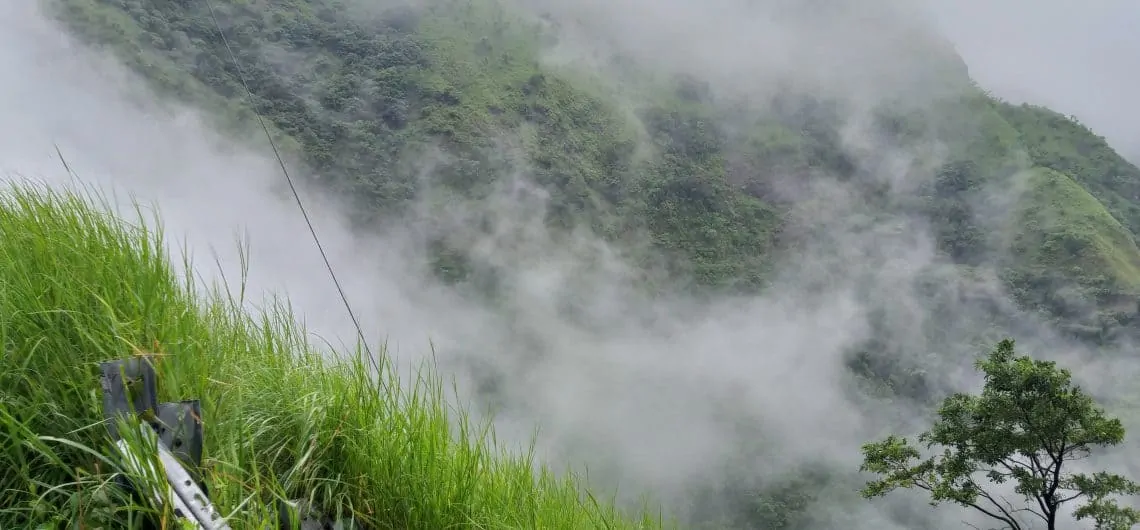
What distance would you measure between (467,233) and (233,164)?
34569 mm

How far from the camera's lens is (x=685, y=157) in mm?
135375

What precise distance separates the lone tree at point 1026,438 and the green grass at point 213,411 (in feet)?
56.8

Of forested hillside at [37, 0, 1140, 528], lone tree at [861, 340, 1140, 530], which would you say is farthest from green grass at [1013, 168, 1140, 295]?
lone tree at [861, 340, 1140, 530]

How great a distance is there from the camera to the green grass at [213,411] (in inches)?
68.4

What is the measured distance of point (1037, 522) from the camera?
65750 millimetres

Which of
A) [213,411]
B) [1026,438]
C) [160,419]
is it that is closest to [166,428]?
[160,419]

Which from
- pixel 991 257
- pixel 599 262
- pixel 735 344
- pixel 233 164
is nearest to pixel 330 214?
pixel 233 164

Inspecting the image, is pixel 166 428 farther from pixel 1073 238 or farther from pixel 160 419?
pixel 1073 238

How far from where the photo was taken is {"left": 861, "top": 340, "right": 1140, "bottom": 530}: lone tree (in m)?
16.2

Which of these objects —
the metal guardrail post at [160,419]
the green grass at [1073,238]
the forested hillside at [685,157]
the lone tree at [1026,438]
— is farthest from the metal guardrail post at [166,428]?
the green grass at [1073,238]

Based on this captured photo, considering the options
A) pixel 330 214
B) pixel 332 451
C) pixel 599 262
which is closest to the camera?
pixel 332 451

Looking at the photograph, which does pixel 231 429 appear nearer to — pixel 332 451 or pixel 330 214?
pixel 332 451

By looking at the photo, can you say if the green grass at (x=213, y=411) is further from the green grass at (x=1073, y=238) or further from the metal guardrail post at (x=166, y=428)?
the green grass at (x=1073, y=238)

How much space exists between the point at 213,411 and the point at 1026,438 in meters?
18.8
